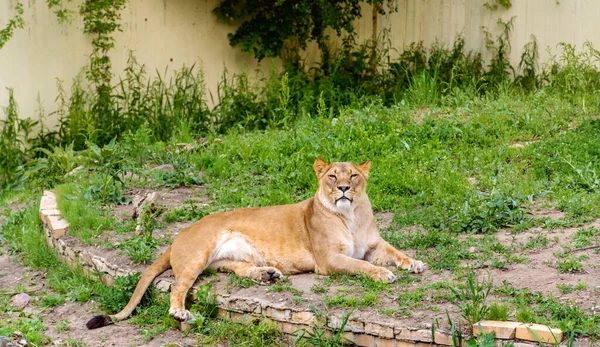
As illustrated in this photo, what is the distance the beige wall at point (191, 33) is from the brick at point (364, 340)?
23.1 feet

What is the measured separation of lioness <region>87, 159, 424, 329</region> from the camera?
7.05 m

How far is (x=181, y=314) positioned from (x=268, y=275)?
0.73m

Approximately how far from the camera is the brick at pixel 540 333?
17.7 ft

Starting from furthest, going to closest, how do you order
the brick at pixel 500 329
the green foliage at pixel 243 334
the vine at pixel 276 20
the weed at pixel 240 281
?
the vine at pixel 276 20 < the weed at pixel 240 281 < the green foliage at pixel 243 334 < the brick at pixel 500 329

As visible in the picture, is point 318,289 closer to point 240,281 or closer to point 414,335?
point 240,281

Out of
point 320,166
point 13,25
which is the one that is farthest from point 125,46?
point 320,166

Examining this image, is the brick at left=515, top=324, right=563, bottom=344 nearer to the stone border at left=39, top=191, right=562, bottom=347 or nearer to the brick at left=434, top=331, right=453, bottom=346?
the stone border at left=39, top=191, right=562, bottom=347

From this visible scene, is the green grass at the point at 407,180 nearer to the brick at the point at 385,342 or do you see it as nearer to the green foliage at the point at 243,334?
the green foliage at the point at 243,334

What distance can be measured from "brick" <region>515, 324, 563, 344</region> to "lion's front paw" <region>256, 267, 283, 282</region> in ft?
6.83

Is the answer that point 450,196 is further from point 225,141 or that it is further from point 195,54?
point 195,54

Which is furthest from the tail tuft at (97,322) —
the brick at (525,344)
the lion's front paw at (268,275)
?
the brick at (525,344)

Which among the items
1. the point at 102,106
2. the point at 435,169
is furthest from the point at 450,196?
the point at 102,106

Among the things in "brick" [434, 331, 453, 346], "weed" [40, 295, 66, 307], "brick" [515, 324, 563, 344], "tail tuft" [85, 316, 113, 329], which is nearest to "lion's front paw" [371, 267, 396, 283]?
"brick" [434, 331, 453, 346]

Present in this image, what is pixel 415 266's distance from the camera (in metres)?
6.94
